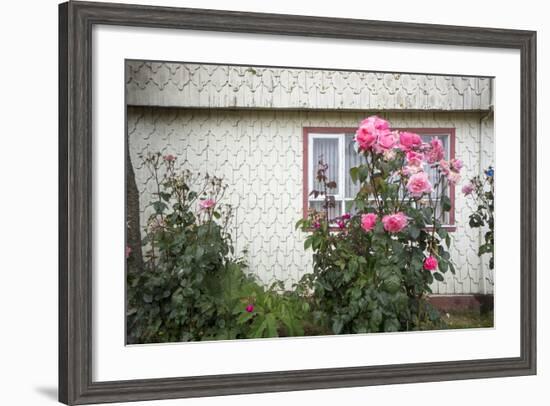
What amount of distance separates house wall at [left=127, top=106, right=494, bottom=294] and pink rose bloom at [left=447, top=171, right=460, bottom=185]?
0.03m

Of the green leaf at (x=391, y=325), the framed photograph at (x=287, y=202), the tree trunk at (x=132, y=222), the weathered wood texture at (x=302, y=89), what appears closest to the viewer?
the framed photograph at (x=287, y=202)

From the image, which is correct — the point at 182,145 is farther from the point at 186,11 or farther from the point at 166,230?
the point at 186,11

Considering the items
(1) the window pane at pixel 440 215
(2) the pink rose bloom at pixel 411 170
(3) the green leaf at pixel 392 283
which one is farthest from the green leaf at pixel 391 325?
(2) the pink rose bloom at pixel 411 170

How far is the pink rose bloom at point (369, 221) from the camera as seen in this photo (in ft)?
11.4

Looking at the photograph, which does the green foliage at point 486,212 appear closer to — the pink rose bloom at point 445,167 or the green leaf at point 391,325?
the pink rose bloom at point 445,167

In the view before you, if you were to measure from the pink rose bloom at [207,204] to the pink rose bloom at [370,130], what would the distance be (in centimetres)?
56

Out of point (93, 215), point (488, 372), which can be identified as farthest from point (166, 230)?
point (488, 372)

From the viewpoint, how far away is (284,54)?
3.10 metres

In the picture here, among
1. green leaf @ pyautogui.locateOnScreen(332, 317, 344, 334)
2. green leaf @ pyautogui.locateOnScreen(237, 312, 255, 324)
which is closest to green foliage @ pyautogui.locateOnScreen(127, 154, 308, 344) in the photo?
green leaf @ pyautogui.locateOnScreen(237, 312, 255, 324)

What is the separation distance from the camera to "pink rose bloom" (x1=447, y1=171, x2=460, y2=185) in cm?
354

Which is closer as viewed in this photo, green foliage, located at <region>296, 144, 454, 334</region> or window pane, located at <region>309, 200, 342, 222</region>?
green foliage, located at <region>296, 144, 454, 334</region>

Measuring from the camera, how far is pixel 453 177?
355cm

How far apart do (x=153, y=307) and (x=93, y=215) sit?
0.42 m

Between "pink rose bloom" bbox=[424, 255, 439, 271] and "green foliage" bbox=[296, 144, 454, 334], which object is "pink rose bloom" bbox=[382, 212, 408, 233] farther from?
"pink rose bloom" bbox=[424, 255, 439, 271]
